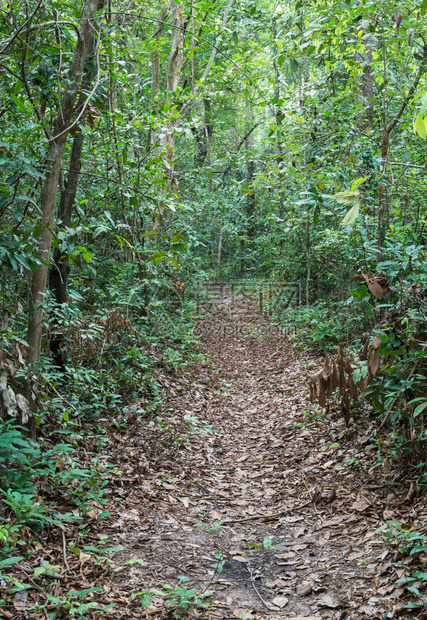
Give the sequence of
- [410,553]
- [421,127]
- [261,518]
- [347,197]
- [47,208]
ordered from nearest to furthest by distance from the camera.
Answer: [421,127] < [410,553] < [347,197] < [47,208] < [261,518]

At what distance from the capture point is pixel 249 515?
421cm

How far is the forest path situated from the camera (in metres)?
2.94

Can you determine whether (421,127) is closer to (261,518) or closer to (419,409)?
(419,409)

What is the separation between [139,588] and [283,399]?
457 centimetres

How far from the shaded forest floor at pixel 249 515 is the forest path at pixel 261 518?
0.01 meters

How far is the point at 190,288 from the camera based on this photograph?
1283 centimetres

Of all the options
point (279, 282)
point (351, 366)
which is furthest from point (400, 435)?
point (279, 282)

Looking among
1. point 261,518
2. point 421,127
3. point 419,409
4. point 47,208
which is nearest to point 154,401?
point 261,518

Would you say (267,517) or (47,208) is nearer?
(47,208)

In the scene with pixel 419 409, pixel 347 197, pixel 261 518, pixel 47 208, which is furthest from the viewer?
pixel 261 518

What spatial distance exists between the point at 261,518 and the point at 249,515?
0.41 feet

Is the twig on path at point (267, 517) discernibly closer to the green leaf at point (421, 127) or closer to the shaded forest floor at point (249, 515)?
the shaded forest floor at point (249, 515)

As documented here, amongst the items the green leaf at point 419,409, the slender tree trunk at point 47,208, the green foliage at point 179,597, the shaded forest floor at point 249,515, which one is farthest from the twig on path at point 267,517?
the slender tree trunk at point 47,208

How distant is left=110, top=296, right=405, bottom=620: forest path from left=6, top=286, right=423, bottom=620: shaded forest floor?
0.03 ft
